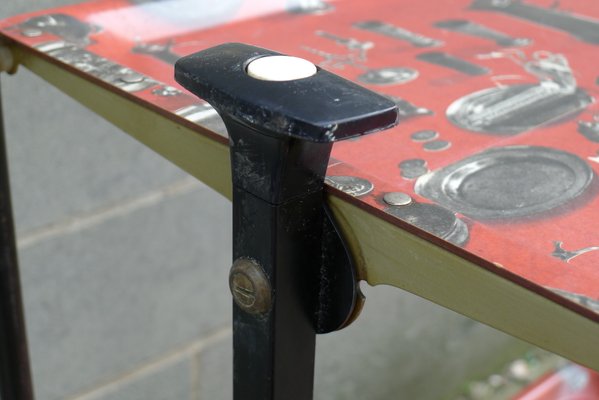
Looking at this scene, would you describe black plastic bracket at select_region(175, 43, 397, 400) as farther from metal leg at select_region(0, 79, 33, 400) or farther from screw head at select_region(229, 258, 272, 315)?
metal leg at select_region(0, 79, 33, 400)

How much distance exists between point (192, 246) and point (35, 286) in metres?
0.23

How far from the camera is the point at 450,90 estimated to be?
627mm

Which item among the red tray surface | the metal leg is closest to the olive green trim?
the red tray surface

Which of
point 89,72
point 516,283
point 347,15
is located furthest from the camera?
point 347,15

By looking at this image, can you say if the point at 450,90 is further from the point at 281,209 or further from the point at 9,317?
the point at 9,317

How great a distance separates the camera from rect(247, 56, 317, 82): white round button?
0.46 metres

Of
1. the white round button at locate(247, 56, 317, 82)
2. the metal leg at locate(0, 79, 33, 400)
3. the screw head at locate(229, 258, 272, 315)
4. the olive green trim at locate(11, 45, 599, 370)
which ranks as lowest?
the metal leg at locate(0, 79, 33, 400)

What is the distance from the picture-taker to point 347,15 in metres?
0.78

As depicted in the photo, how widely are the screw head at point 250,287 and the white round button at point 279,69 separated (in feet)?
0.34

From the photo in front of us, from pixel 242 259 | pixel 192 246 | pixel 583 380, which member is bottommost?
pixel 583 380

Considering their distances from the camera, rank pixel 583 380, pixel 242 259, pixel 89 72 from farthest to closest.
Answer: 1. pixel 583 380
2. pixel 89 72
3. pixel 242 259

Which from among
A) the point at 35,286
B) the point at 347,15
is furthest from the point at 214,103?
the point at 35,286

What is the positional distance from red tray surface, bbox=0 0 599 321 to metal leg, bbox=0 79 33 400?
14cm

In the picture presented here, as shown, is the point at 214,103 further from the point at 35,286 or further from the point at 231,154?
the point at 35,286
